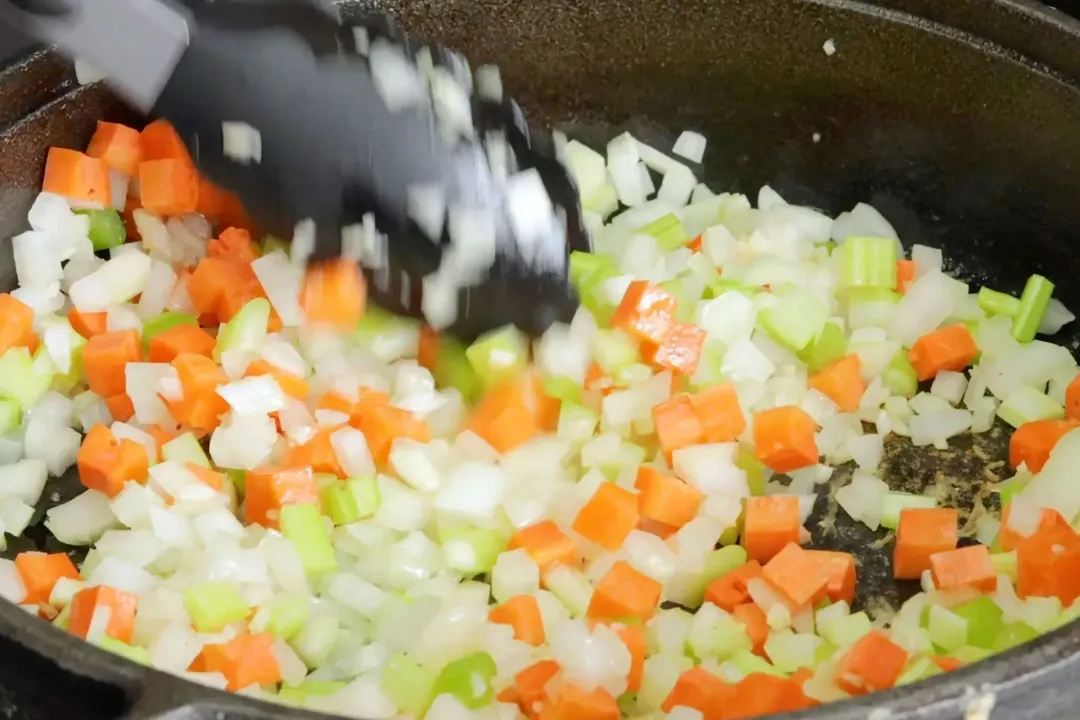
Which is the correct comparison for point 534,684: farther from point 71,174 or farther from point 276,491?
point 71,174

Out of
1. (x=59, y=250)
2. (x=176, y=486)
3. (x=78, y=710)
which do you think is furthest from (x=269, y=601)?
(x=59, y=250)

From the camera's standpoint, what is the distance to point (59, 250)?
1.36 m

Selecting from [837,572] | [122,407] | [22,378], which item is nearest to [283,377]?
[122,407]

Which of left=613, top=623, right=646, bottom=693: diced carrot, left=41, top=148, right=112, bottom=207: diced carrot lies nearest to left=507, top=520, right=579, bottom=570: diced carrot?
left=613, top=623, right=646, bottom=693: diced carrot

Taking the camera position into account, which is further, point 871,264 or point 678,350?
point 871,264

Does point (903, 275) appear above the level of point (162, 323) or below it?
above

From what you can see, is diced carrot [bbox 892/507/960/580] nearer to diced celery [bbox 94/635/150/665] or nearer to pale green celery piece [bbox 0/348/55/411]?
diced celery [bbox 94/635/150/665]

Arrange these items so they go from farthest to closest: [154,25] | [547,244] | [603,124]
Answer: [603,124] < [547,244] < [154,25]

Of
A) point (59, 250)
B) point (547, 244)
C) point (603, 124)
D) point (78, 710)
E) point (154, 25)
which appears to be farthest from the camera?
point (603, 124)

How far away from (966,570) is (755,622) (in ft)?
0.67

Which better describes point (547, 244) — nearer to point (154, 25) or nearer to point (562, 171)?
point (562, 171)

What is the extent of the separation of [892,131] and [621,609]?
2.40ft

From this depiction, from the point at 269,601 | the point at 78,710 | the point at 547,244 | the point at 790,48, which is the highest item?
the point at 790,48

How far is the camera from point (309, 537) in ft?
3.75
